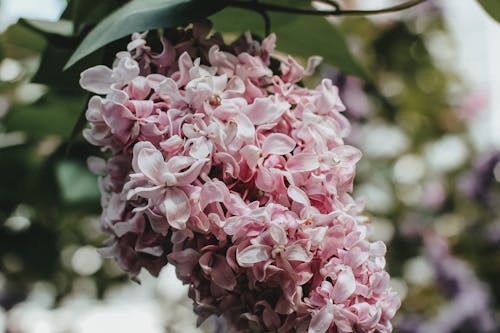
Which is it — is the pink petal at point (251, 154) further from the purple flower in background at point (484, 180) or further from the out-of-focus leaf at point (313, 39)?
the purple flower in background at point (484, 180)

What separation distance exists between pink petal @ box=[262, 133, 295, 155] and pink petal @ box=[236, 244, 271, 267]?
0.05 metres

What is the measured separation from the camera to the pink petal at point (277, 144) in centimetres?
41

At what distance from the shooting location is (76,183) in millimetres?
810

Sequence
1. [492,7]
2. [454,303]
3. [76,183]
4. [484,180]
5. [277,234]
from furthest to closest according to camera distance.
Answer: [484,180] → [454,303] → [76,183] → [492,7] → [277,234]

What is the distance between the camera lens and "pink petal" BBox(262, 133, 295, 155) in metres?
0.41

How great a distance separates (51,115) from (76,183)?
0.29ft

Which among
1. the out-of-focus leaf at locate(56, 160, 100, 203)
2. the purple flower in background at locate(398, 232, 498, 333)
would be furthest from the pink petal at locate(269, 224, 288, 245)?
the purple flower in background at locate(398, 232, 498, 333)

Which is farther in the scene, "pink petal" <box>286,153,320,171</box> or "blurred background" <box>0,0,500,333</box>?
"blurred background" <box>0,0,500,333</box>

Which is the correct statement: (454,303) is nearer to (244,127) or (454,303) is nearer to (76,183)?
(76,183)

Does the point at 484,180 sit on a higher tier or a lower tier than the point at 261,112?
lower

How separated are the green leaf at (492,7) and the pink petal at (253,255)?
26 cm

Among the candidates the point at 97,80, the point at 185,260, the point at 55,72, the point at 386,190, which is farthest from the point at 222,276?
the point at 386,190

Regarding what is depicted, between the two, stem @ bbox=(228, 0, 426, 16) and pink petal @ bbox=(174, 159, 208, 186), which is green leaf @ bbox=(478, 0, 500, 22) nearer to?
stem @ bbox=(228, 0, 426, 16)

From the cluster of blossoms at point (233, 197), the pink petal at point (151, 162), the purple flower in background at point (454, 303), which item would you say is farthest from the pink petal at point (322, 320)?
the purple flower in background at point (454, 303)
